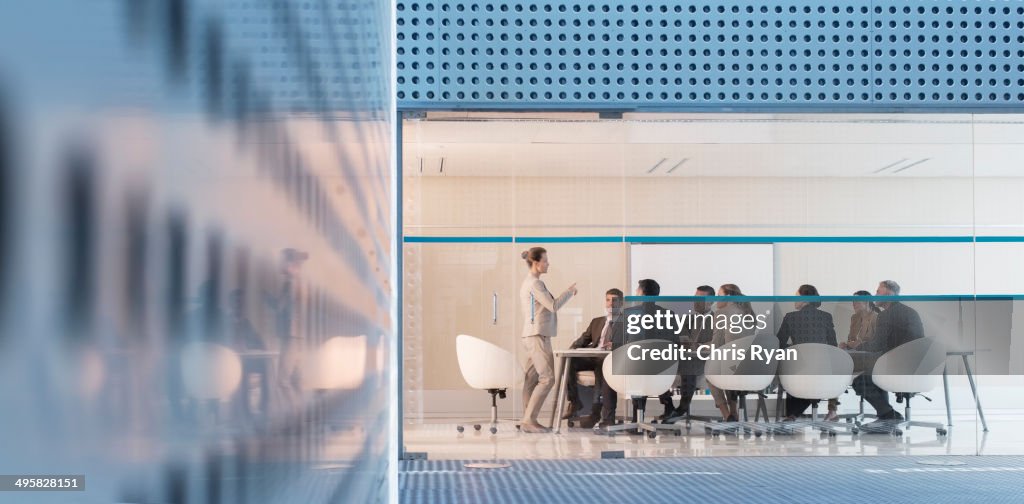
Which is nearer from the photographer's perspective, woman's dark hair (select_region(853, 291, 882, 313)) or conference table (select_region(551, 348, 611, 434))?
woman's dark hair (select_region(853, 291, 882, 313))

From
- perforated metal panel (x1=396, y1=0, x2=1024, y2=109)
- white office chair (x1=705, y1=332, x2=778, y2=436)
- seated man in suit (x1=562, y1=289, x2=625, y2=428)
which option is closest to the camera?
perforated metal panel (x1=396, y1=0, x2=1024, y2=109)

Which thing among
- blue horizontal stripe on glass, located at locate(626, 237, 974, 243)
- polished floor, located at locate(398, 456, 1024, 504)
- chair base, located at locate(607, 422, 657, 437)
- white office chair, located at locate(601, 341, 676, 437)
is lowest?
polished floor, located at locate(398, 456, 1024, 504)

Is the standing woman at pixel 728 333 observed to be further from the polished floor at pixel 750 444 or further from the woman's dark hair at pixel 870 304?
the woman's dark hair at pixel 870 304

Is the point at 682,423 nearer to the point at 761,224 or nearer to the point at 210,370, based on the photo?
the point at 761,224

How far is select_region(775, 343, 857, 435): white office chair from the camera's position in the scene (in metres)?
6.47

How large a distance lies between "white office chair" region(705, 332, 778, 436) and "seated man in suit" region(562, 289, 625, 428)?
0.61 meters

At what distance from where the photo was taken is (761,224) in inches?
257

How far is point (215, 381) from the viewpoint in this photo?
0.33m

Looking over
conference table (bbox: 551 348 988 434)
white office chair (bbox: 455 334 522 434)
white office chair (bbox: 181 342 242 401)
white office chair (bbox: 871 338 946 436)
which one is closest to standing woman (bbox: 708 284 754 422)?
conference table (bbox: 551 348 988 434)

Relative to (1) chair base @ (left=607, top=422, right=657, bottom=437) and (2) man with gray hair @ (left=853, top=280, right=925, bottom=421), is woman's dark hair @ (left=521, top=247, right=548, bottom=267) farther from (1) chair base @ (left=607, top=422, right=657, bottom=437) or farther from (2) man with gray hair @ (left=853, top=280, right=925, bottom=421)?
(2) man with gray hair @ (left=853, top=280, right=925, bottom=421)

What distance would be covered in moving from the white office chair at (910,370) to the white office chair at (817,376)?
0.22 metres

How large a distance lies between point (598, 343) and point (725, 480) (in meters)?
1.34

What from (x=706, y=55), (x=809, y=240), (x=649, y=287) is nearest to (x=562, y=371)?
(x=649, y=287)

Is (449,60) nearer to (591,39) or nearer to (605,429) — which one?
(591,39)
